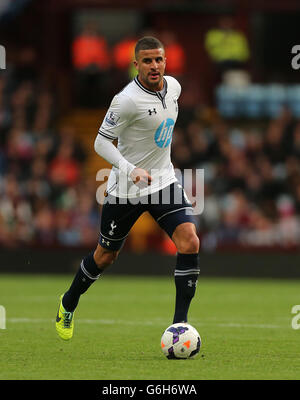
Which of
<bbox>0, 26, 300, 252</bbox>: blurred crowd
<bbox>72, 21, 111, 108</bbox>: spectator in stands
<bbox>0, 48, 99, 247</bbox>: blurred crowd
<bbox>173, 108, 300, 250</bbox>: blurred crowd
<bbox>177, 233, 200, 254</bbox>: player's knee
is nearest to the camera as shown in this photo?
<bbox>177, 233, 200, 254</bbox>: player's knee

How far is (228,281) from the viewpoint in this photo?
15.4 metres

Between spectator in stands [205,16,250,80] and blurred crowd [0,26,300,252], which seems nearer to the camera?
blurred crowd [0,26,300,252]

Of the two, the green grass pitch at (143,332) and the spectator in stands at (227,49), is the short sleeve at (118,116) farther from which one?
the spectator in stands at (227,49)

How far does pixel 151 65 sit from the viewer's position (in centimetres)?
813

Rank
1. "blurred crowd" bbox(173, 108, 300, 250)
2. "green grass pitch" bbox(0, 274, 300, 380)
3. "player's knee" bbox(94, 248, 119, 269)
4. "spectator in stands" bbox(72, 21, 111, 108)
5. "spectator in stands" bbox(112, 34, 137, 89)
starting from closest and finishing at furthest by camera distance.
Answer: "green grass pitch" bbox(0, 274, 300, 380) < "player's knee" bbox(94, 248, 119, 269) < "blurred crowd" bbox(173, 108, 300, 250) < "spectator in stands" bbox(72, 21, 111, 108) < "spectator in stands" bbox(112, 34, 137, 89)

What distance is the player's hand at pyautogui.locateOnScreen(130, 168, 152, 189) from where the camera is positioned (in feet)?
25.4

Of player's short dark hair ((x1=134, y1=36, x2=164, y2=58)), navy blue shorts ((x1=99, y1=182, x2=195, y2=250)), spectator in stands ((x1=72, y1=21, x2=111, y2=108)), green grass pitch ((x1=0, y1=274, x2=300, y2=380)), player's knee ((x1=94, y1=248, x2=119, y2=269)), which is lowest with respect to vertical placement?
green grass pitch ((x1=0, y1=274, x2=300, y2=380))

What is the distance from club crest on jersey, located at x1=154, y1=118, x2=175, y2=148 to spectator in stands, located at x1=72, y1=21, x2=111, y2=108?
11.8 meters

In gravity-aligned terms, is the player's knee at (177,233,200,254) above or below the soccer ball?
above

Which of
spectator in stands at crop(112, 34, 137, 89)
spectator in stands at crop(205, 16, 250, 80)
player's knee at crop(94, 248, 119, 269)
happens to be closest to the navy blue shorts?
player's knee at crop(94, 248, 119, 269)

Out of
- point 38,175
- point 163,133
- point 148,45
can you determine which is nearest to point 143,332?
point 163,133

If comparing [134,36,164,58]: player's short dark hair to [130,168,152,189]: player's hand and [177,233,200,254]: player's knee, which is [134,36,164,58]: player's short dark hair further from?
[177,233,200,254]: player's knee

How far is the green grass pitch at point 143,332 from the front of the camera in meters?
7.09
